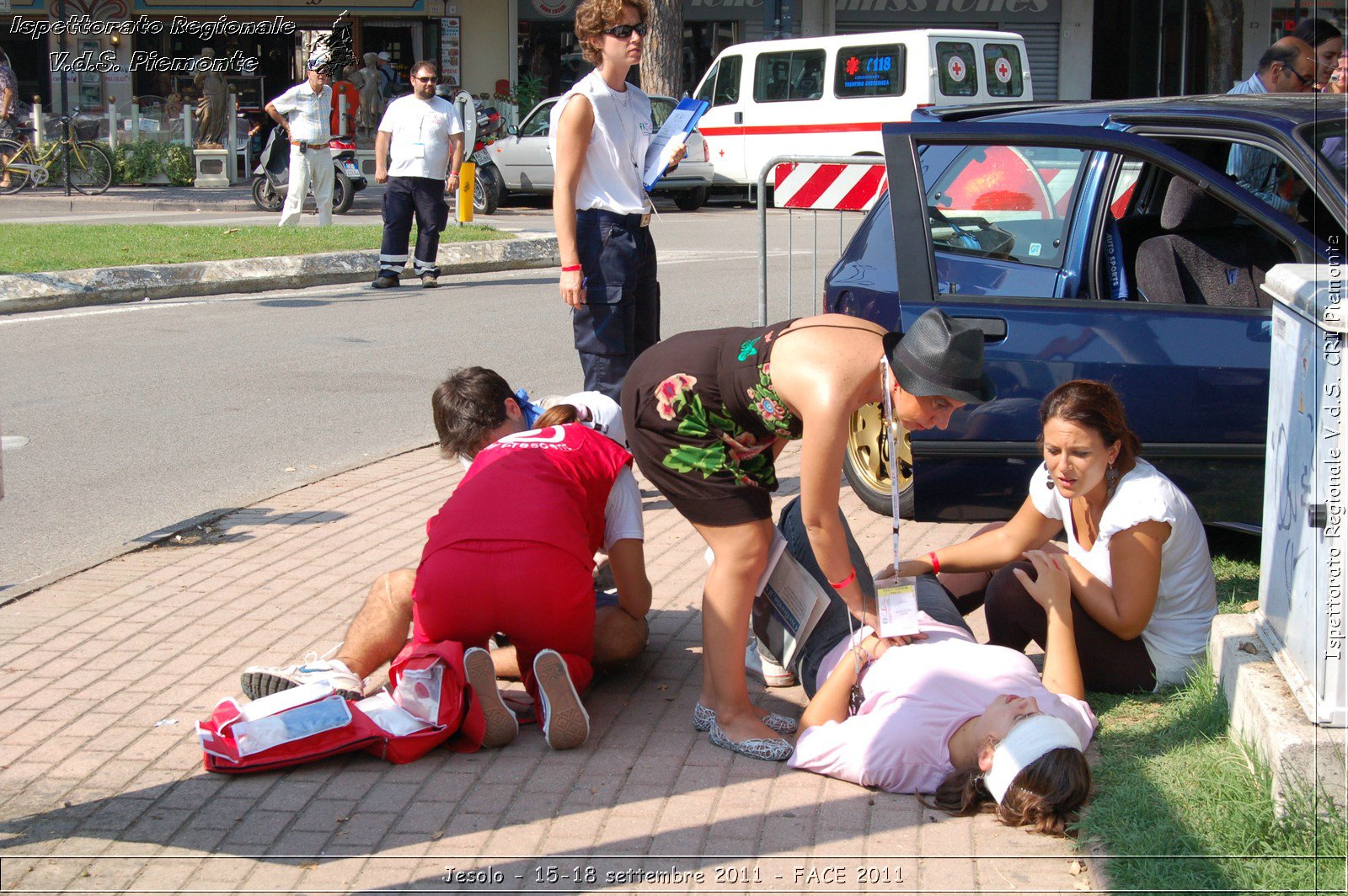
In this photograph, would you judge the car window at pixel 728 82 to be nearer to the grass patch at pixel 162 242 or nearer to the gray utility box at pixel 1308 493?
the grass patch at pixel 162 242

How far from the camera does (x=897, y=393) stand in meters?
3.29

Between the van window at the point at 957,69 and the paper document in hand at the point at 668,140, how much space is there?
1434cm

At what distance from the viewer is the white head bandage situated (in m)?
3.30

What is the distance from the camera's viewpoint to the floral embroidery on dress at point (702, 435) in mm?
3770

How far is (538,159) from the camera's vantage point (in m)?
19.7

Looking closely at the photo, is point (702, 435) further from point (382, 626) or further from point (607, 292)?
point (607, 292)

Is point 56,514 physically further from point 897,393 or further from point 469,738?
point 897,393

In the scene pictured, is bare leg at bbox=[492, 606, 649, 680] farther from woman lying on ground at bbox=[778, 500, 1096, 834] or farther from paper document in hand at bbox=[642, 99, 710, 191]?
paper document in hand at bbox=[642, 99, 710, 191]

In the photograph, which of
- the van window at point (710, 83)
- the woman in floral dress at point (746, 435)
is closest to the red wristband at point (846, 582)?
the woman in floral dress at point (746, 435)

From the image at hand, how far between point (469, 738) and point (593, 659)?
0.58 meters

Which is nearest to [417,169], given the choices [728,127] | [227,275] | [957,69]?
[227,275]

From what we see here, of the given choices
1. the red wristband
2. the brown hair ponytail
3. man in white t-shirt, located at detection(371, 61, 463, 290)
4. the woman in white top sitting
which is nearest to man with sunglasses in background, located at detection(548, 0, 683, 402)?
the woman in white top sitting

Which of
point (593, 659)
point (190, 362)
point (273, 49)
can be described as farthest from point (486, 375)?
point (273, 49)

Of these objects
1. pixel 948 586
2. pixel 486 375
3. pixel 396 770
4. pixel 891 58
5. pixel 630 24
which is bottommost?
pixel 396 770
